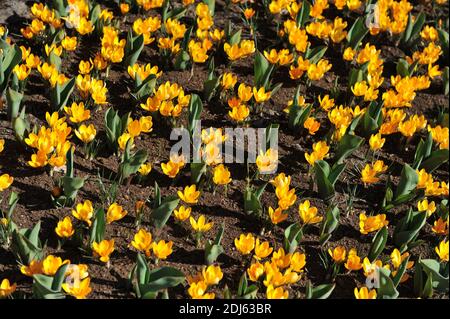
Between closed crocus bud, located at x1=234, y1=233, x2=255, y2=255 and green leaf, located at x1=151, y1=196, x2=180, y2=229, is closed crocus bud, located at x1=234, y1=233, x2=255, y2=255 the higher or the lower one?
the lower one

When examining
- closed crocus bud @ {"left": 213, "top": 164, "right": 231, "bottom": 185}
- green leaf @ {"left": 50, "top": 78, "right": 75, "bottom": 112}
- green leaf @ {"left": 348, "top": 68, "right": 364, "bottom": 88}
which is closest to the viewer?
closed crocus bud @ {"left": 213, "top": 164, "right": 231, "bottom": 185}

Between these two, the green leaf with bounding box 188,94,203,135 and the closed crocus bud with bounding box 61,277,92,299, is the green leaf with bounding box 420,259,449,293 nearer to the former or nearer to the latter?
the green leaf with bounding box 188,94,203,135

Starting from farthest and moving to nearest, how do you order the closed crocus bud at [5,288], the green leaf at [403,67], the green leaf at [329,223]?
the green leaf at [403,67], the green leaf at [329,223], the closed crocus bud at [5,288]

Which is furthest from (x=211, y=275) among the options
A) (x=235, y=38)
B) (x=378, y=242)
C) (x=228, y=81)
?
(x=235, y=38)

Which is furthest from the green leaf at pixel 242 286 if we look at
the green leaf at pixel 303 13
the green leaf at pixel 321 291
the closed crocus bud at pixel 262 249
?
the green leaf at pixel 303 13

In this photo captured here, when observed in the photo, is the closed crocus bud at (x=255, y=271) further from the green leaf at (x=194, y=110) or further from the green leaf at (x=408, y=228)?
the green leaf at (x=194, y=110)

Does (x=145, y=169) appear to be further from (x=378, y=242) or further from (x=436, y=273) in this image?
(x=436, y=273)

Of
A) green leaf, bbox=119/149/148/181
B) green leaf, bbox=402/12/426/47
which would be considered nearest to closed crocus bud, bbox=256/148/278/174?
green leaf, bbox=119/149/148/181

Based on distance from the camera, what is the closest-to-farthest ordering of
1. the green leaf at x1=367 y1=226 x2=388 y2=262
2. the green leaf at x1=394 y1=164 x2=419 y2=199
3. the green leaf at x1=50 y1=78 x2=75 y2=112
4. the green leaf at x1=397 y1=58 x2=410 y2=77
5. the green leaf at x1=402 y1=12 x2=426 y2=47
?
the green leaf at x1=367 y1=226 x2=388 y2=262 → the green leaf at x1=394 y1=164 x2=419 y2=199 → the green leaf at x1=50 y1=78 x2=75 y2=112 → the green leaf at x1=397 y1=58 x2=410 y2=77 → the green leaf at x1=402 y1=12 x2=426 y2=47

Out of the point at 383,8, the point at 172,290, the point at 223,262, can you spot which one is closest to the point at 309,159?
the point at 223,262
